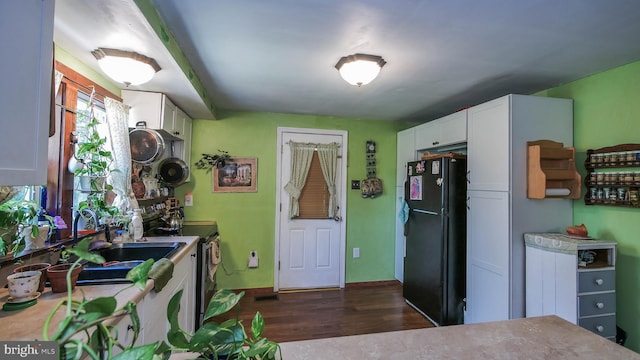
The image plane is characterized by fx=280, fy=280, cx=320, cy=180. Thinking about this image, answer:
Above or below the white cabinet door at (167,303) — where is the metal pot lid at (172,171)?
above

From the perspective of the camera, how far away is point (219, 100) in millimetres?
3051

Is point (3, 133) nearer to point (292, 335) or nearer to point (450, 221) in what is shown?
point (292, 335)

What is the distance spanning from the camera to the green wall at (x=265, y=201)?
3.38m

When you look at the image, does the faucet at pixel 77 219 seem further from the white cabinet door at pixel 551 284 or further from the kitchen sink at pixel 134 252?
the white cabinet door at pixel 551 284

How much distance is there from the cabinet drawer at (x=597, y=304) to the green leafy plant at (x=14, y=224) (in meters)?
3.11

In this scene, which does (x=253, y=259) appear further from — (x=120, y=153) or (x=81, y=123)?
(x=81, y=123)

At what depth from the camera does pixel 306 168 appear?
11.8ft

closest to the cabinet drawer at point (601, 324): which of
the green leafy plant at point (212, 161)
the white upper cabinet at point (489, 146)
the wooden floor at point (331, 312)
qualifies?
the white upper cabinet at point (489, 146)

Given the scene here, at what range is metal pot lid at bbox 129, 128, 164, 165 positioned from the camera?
88.4 inches

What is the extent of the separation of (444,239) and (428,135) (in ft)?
3.93

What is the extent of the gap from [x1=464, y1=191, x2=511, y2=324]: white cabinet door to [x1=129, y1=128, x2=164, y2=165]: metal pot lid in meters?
2.76

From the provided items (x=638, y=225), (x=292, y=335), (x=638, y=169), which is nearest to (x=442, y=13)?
(x=638, y=169)

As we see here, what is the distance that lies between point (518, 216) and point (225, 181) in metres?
2.98

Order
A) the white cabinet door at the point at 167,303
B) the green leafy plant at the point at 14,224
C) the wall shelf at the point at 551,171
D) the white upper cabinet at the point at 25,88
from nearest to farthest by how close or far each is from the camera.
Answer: the white upper cabinet at the point at 25,88 < the green leafy plant at the point at 14,224 < the white cabinet door at the point at 167,303 < the wall shelf at the point at 551,171
